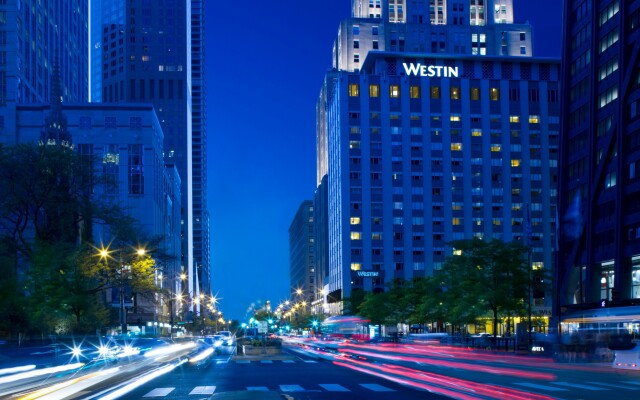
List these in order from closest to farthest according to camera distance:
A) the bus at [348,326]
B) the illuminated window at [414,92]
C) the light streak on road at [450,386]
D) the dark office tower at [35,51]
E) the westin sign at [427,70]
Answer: the light streak on road at [450,386] → the bus at [348,326] → the dark office tower at [35,51] → the illuminated window at [414,92] → the westin sign at [427,70]

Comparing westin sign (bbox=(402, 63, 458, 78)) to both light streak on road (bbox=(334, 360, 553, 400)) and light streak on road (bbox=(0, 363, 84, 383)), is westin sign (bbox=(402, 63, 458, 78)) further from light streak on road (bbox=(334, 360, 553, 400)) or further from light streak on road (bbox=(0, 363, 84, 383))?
light streak on road (bbox=(334, 360, 553, 400))

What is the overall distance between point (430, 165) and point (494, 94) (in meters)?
20.9

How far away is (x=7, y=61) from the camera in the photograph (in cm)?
13575

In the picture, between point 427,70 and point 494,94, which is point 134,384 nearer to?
point 427,70

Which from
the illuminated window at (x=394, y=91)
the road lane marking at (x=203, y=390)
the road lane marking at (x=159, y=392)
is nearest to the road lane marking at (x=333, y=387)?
the road lane marking at (x=203, y=390)

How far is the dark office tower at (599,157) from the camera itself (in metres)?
84.8

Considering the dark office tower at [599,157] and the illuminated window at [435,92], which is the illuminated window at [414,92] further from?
the dark office tower at [599,157]

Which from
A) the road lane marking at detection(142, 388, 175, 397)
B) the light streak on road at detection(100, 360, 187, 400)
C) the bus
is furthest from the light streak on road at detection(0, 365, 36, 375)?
the bus

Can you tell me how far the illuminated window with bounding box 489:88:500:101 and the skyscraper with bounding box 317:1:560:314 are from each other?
21 centimetres

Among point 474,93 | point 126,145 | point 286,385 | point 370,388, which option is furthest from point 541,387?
point 474,93

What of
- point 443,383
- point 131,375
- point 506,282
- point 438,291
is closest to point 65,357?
point 131,375

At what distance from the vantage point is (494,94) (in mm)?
166500

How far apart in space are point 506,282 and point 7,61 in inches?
3961

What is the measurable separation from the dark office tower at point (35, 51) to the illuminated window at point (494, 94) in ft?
287
